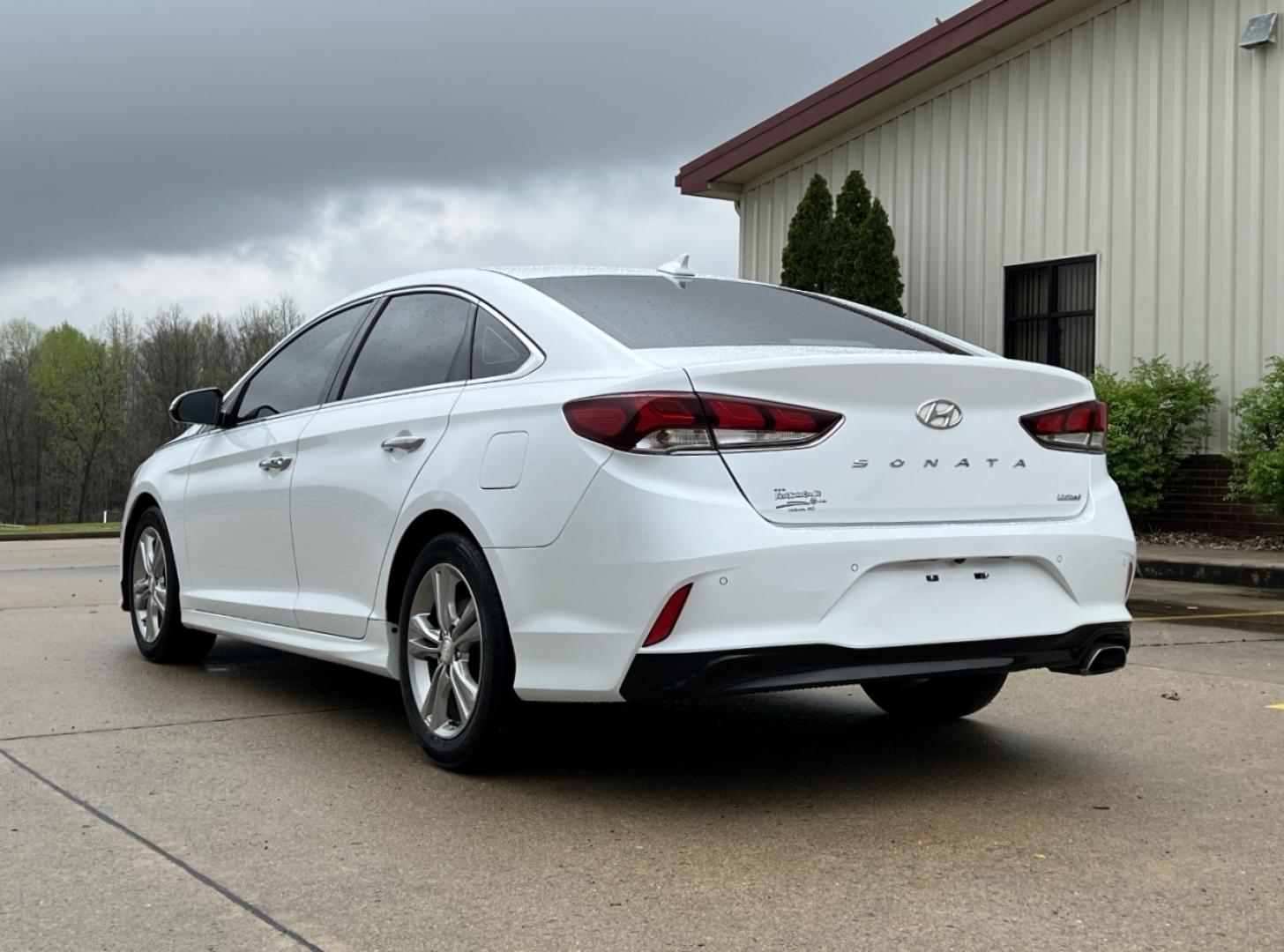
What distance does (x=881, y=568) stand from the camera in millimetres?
3930

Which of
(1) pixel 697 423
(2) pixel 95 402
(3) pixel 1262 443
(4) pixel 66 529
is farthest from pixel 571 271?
(2) pixel 95 402

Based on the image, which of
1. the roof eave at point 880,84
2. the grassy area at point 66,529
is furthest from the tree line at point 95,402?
the roof eave at point 880,84

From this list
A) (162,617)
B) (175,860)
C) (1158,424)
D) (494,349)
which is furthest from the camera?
(1158,424)

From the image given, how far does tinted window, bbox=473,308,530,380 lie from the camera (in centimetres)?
452

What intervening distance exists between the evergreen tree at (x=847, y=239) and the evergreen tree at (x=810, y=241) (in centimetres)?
10

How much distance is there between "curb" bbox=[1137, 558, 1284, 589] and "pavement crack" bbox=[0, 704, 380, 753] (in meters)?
7.96

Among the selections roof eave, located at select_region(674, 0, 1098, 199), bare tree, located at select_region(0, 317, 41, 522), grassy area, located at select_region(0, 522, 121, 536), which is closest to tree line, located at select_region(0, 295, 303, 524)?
bare tree, located at select_region(0, 317, 41, 522)

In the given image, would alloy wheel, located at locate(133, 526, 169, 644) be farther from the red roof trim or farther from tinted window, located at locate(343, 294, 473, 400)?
the red roof trim

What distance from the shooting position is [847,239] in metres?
17.5

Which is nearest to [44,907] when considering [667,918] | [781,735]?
[667,918]

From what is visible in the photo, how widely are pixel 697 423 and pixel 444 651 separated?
3.82ft

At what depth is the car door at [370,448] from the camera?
476cm

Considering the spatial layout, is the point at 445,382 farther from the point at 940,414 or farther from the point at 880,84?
the point at 880,84

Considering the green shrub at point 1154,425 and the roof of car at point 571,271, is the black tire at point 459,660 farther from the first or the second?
the green shrub at point 1154,425
